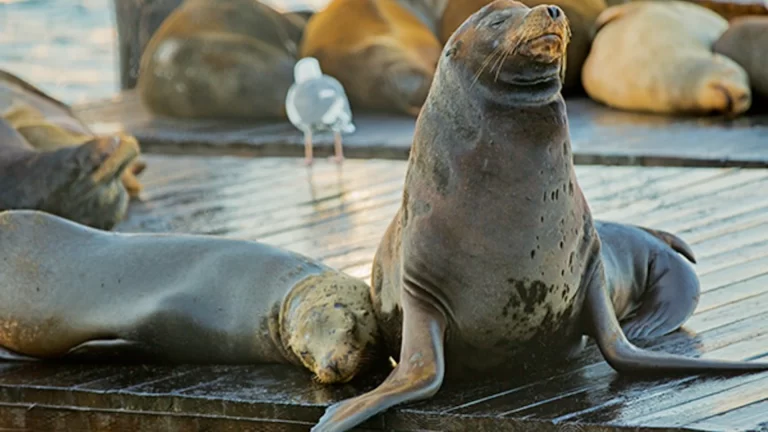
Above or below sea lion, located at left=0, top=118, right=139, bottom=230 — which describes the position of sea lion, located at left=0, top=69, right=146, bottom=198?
below

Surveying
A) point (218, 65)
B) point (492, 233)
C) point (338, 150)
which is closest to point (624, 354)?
point (492, 233)

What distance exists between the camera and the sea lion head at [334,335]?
16.4 feet

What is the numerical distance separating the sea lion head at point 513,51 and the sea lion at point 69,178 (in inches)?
109

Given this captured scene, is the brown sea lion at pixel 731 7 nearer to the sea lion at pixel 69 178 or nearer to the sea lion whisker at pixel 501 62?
the sea lion at pixel 69 178

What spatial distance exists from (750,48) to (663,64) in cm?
46

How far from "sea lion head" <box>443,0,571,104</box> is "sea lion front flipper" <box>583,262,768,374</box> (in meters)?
0.58

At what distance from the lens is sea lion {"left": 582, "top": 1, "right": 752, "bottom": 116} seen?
30.5 ft

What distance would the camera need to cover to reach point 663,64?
9609 millimetres

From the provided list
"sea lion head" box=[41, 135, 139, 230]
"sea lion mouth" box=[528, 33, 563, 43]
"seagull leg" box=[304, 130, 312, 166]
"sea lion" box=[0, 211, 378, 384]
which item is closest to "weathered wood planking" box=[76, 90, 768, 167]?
"seagull leg" box=[304, 130, 312, 166]

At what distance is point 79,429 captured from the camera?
5.25 meters

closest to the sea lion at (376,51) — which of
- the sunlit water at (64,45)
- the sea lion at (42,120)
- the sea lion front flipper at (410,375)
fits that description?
the sea lion at (42,120)

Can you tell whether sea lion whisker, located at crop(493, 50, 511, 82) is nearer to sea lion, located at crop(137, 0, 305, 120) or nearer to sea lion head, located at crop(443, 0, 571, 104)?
sea lion head, located at crop(443, 0, 571, 104)

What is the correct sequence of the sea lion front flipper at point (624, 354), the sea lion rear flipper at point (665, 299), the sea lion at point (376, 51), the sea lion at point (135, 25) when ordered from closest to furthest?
the sea lion front flipper at point (624, 354), the sea lion rear flipper at point (665, 299), the sea lion at point (376, 51), the sea lion at point (135, 25)

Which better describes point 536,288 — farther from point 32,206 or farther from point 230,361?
point 32,206
